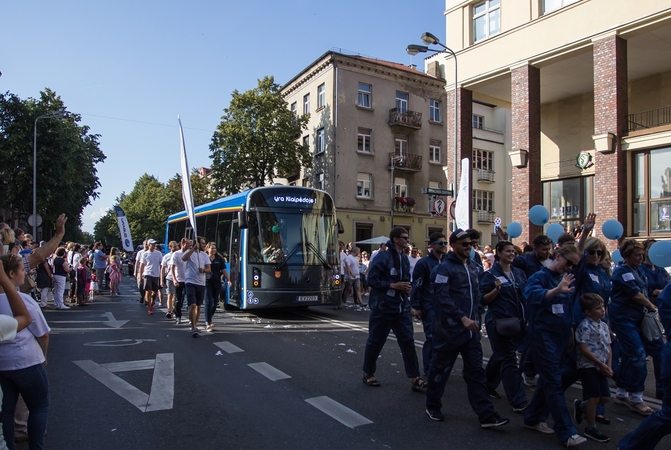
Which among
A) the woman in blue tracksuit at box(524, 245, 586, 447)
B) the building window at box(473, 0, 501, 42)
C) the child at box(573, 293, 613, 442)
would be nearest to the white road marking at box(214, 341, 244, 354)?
the woman in blue tracksuit at box(524, 245, 586, 447)

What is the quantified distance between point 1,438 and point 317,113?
33489 millimetres

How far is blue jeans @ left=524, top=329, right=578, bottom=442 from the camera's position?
4328 mm

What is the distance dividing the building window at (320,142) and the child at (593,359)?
31.1 meters

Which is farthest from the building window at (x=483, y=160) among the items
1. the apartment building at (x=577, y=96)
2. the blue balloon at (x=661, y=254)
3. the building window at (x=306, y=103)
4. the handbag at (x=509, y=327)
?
the handbag at (x=509, y=327)

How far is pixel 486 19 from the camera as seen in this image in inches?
874

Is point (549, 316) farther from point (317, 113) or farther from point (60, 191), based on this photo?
point (60, 191)

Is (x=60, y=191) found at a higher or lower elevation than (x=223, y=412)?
higher

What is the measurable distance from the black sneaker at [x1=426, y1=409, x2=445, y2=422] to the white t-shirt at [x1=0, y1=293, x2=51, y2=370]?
3382 mm

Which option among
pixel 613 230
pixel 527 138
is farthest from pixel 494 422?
pixel 527 138

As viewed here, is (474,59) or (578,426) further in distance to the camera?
(474,59)

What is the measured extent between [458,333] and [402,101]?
33.8m

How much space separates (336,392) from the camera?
5859 mm

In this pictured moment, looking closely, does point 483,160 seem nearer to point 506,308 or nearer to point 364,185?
point 364,185

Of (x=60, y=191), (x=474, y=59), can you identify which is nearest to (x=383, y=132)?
(x=474, y=59)
